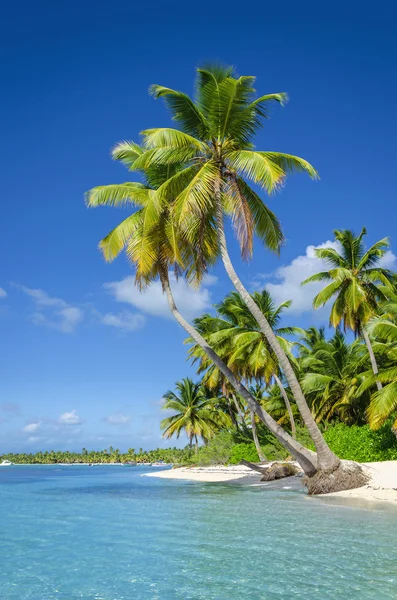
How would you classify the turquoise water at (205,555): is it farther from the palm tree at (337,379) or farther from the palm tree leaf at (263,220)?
the palm tree at (337,379)

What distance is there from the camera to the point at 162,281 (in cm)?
1867

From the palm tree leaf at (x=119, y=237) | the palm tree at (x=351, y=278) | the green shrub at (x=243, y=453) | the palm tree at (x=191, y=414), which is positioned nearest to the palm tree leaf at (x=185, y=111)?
the palm tree leaf at (x=119, y=237)

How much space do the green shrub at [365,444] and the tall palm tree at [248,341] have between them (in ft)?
19.0

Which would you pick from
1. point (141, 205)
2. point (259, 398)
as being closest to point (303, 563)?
point (141, 205)

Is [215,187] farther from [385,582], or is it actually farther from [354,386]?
[354,386]

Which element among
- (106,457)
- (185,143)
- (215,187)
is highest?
(185,143)

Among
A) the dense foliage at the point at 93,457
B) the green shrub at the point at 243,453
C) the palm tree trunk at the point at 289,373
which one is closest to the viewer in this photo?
the palm tree trunk at the point at 289,373

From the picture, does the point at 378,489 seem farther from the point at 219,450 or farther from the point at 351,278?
the point at 219,450

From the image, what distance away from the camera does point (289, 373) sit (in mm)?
14867

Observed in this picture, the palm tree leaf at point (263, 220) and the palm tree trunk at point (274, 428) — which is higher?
the palm tree leaf at point (263, 220)

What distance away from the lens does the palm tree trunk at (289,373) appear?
14.8 metres

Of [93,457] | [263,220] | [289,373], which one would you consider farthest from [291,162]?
[93,457]

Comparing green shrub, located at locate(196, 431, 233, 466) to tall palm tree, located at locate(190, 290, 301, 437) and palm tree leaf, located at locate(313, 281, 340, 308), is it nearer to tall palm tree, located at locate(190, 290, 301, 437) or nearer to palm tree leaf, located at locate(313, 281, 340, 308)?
tall palm tree, located at locate(190, 290, 301, 437)

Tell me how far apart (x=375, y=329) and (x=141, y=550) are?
43.9 feet
